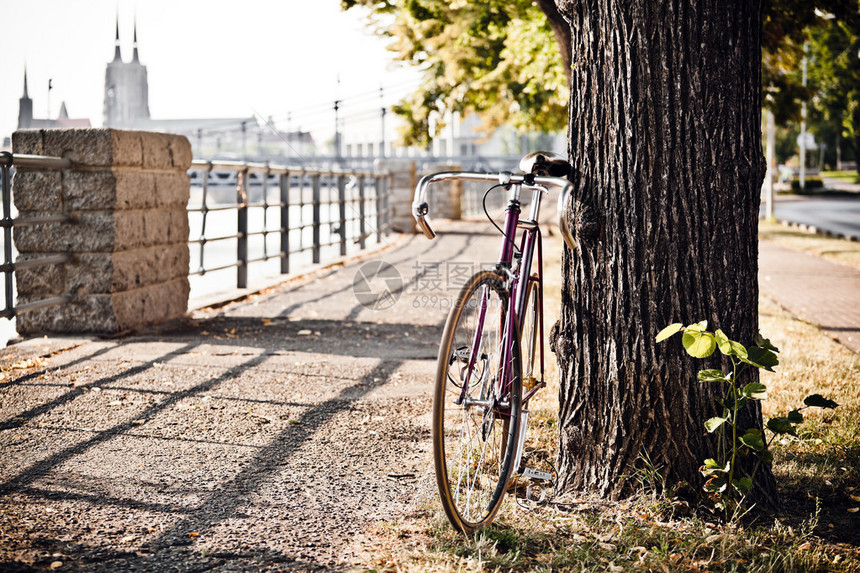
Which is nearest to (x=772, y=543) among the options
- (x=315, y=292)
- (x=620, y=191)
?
(x=620, y=191)

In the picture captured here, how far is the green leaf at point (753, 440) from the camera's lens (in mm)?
3084

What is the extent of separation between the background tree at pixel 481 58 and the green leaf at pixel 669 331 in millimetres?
6658

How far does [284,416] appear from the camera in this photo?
4438mm

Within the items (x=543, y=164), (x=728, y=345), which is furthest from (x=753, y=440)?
(x=543, y=164)

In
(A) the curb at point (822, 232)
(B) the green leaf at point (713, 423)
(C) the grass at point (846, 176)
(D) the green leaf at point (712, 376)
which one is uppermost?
(C) the grass at point (846, 176)

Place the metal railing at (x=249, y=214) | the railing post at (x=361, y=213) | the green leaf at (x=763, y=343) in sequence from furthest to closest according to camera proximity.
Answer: the railing post at (x=361, y=213)
the metal railing at (x=249, y=214)
the green leaf at (x=763, y=343)

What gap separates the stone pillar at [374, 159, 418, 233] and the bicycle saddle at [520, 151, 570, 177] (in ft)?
53.6

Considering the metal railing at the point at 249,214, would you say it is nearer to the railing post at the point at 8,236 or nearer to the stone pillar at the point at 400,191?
the railing post at the point at 8,236

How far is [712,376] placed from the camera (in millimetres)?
3061

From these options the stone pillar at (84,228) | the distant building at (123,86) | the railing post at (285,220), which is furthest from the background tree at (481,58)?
the distant building at (123,86)

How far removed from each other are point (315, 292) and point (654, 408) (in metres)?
6.67

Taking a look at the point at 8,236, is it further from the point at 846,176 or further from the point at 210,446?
the point at 846,176

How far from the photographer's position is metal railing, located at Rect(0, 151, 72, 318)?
5.69 metres

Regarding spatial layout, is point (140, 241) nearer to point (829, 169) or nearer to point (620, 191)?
point (620, 191)
